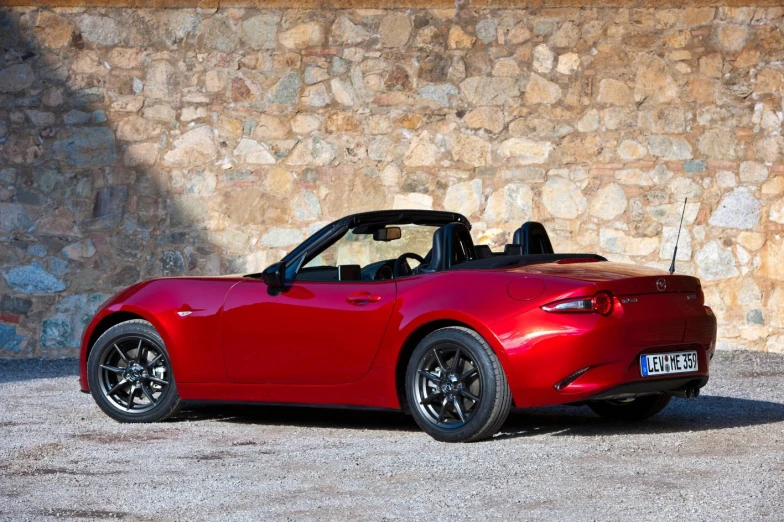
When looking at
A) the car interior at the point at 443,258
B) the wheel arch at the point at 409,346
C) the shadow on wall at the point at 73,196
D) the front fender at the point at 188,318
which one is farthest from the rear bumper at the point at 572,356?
the shadow on wall at the point at 73,196

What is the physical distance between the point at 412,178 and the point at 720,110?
307cm

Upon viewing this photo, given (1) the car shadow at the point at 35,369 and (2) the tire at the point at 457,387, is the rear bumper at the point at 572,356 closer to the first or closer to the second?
(2) the tire at the point at 457,387

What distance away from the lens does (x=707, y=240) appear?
12758 millimetres

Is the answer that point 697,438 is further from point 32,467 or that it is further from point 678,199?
point 678,199

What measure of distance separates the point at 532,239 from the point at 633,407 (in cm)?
120

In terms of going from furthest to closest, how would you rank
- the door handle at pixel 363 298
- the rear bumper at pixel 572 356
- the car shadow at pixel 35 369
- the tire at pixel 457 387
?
the car shadow at pixel 35 369 < the door handle at pixel 363 298 < the tire at pixel 457 387 < the rear bumper at pixel 572 356

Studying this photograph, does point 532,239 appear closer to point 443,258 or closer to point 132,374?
point 443,258

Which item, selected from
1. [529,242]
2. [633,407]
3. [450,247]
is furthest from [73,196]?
[633,407]

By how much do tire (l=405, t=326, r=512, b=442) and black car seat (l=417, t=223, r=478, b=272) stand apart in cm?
58

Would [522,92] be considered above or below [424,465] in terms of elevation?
above

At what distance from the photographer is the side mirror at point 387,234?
301 inches

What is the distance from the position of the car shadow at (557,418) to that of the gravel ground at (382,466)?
13mm

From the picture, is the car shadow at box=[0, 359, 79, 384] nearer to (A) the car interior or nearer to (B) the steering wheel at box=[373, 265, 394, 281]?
(A) the car interior

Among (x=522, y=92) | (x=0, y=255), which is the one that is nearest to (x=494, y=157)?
(x=522, y=92)
